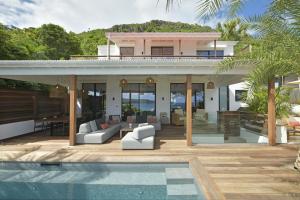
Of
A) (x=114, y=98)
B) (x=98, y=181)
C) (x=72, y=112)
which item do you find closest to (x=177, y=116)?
(x=114, y=98)

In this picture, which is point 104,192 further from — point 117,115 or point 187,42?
point 187,42

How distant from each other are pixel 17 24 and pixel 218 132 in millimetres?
38904

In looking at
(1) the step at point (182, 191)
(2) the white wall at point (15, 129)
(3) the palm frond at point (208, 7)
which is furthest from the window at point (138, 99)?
(3) the palm frond at point (208, 7)

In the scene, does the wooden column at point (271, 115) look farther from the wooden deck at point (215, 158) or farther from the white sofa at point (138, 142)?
the white sofa at point (138, 142)

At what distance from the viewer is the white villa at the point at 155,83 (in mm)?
9711

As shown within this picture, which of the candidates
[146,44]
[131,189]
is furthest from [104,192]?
[146,44]

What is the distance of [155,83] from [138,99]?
1.64 metres

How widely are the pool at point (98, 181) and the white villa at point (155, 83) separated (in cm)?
257

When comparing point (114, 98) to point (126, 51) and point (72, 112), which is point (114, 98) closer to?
point (126, 51)

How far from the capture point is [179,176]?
657 cm

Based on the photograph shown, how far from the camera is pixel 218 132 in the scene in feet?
33.2

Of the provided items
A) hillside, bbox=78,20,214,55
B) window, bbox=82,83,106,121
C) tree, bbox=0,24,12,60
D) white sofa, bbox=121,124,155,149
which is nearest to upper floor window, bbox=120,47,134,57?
window, bbox=82,83,106,121

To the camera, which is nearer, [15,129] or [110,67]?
[110,67]

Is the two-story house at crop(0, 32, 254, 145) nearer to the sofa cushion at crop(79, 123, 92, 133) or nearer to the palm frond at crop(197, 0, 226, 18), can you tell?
the sofa cushion at crop(79, 123, 92, 133)
